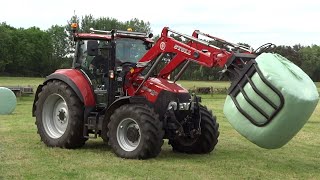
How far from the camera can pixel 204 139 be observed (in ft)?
32.6

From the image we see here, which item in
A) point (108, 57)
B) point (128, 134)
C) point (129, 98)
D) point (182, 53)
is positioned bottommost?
point (128, 134)

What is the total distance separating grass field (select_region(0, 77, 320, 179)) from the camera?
7871 mm

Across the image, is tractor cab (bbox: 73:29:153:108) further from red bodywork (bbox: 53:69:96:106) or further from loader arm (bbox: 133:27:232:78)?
loader arm (bbox: 133:27:232:78)

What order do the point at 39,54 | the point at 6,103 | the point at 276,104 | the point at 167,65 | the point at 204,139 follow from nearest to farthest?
the point at 276,104 < the point at 167,65 < the point at 204,139 < the point at 6,103 < the point at 39,54

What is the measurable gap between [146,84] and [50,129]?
249 centimetres

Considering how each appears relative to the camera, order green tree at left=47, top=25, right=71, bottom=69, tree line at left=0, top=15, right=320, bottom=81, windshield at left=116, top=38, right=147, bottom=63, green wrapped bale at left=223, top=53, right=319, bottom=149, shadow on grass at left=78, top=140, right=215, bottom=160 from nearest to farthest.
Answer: green wrapped bale at left=223, top=53, right=319, bottom=149
shadow on grass at left=78, top=140, right=215, bottom=160
windshield at left=116, top=38, right=147, bottom=63
tree line at left=0, top=15, right=320, bottom=81
green tree at left=47, top=25, right=71, bottom=69

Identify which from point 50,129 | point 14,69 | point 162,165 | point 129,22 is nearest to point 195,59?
point 162,165

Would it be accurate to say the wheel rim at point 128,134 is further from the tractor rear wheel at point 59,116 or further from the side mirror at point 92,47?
the side mirror at point 92,47

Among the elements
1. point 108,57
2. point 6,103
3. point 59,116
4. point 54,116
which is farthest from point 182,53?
point 6,103

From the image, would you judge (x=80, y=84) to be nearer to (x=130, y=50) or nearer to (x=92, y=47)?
(x=92, y=47)

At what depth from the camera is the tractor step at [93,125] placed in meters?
9.90

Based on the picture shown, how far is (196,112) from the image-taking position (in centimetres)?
978

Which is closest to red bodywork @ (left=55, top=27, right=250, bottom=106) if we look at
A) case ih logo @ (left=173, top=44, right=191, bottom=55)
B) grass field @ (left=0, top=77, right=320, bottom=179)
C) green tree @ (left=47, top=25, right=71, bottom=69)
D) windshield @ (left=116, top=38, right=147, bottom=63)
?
case ih logo @ (left=173, top=44, right=191, bottom=55)

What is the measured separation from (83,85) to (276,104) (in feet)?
14.8
